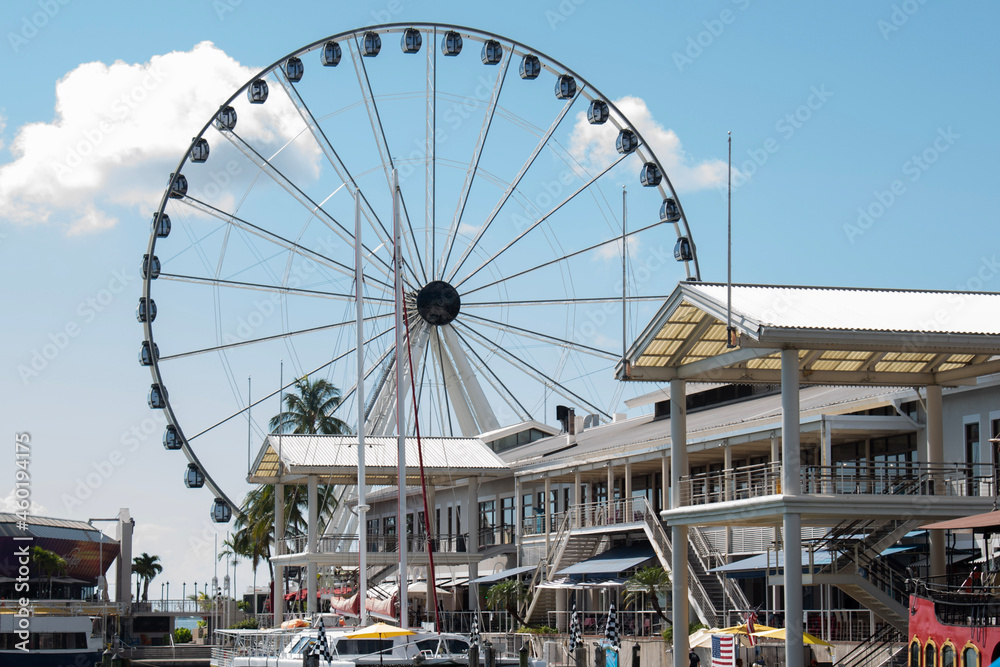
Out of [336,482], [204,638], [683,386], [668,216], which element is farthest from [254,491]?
[683,386]

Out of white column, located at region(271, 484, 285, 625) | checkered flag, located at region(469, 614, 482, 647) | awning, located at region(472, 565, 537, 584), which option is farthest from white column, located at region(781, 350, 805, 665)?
white column, located at region(271, 484, 285, 625)

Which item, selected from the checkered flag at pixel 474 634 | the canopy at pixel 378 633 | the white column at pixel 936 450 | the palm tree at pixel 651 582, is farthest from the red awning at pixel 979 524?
the palm tree at pixel 651 582

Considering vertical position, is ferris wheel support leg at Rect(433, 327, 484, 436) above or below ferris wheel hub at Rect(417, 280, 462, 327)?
below

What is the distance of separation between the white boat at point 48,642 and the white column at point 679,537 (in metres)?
23.7

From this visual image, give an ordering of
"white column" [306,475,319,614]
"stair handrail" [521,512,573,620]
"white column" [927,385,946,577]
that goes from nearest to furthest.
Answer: "white column" [927,385,946,577] → "stair handrail" [521,512,573,620] → "white column" [306,475,319,614]

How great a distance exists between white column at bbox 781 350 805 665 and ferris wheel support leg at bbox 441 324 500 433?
24.3 m

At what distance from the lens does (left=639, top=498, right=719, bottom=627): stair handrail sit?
35688mm

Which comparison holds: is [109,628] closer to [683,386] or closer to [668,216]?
[668,216]

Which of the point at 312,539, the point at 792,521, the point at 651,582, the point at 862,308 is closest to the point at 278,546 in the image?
the point at 312,539

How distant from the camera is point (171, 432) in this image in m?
49.7

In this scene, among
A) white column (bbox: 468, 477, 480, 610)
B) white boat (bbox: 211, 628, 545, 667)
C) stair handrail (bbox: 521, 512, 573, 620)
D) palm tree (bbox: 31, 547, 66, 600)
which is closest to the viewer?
white boat (bbox: 211, 628, 545, 667)

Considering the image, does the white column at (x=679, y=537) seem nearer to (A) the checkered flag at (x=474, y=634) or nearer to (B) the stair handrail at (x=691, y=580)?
(B) the stair handrail at (x=691, y=580)

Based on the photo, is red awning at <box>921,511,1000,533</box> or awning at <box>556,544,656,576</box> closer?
red awning at <box>921,511,1000,533</box>

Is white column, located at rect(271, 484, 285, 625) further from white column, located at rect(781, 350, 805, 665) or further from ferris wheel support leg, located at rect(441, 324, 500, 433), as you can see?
white column, located at rect(781, 350, 805, 665)
